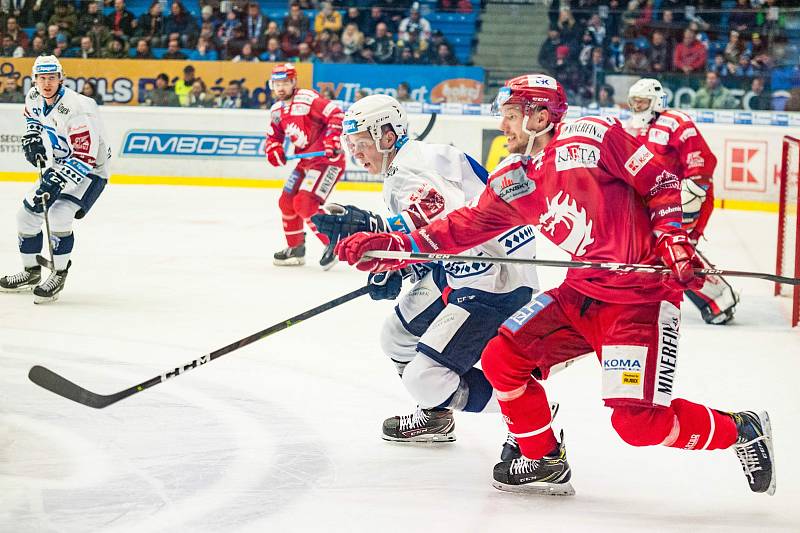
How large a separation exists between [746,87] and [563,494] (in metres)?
8.87

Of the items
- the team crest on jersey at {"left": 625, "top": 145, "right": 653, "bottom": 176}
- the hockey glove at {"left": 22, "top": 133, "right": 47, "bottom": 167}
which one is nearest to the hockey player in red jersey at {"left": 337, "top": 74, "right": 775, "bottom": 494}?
the team crest on jersey at {"left": 625, "top": 145, "right": 653, "bottom": 176}

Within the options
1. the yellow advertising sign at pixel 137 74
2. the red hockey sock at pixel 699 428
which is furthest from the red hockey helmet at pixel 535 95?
the yellow advertising sign at pixel 137 74

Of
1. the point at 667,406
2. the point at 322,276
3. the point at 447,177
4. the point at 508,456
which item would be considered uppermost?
the point at 447,177

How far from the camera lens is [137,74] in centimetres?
1259

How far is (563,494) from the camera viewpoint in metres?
3.52

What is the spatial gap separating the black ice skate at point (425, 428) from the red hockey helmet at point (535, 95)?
1.24 metres

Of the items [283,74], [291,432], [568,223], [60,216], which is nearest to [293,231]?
[283,74]

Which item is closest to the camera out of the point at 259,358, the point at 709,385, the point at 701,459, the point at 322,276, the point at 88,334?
the point at 701,459

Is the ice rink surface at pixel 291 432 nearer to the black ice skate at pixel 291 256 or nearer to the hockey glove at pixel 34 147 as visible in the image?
the black ice skate at pixel 291 256

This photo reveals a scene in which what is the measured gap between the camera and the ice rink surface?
3322 mm

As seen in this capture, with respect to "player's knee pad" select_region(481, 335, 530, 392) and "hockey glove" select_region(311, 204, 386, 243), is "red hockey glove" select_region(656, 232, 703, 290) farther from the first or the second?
"hockey glove" select_region(311, 204, 386, 243)

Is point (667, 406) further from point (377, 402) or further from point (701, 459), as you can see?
point (377, 402)

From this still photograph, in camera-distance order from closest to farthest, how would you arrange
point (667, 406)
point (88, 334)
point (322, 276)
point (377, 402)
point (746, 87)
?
point (667, 406) → point (377, 402) → point (88, 334) → point (322, 276) → point (746, 87)

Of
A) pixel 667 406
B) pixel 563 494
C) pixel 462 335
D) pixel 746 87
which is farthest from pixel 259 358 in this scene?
pixel 746 87
